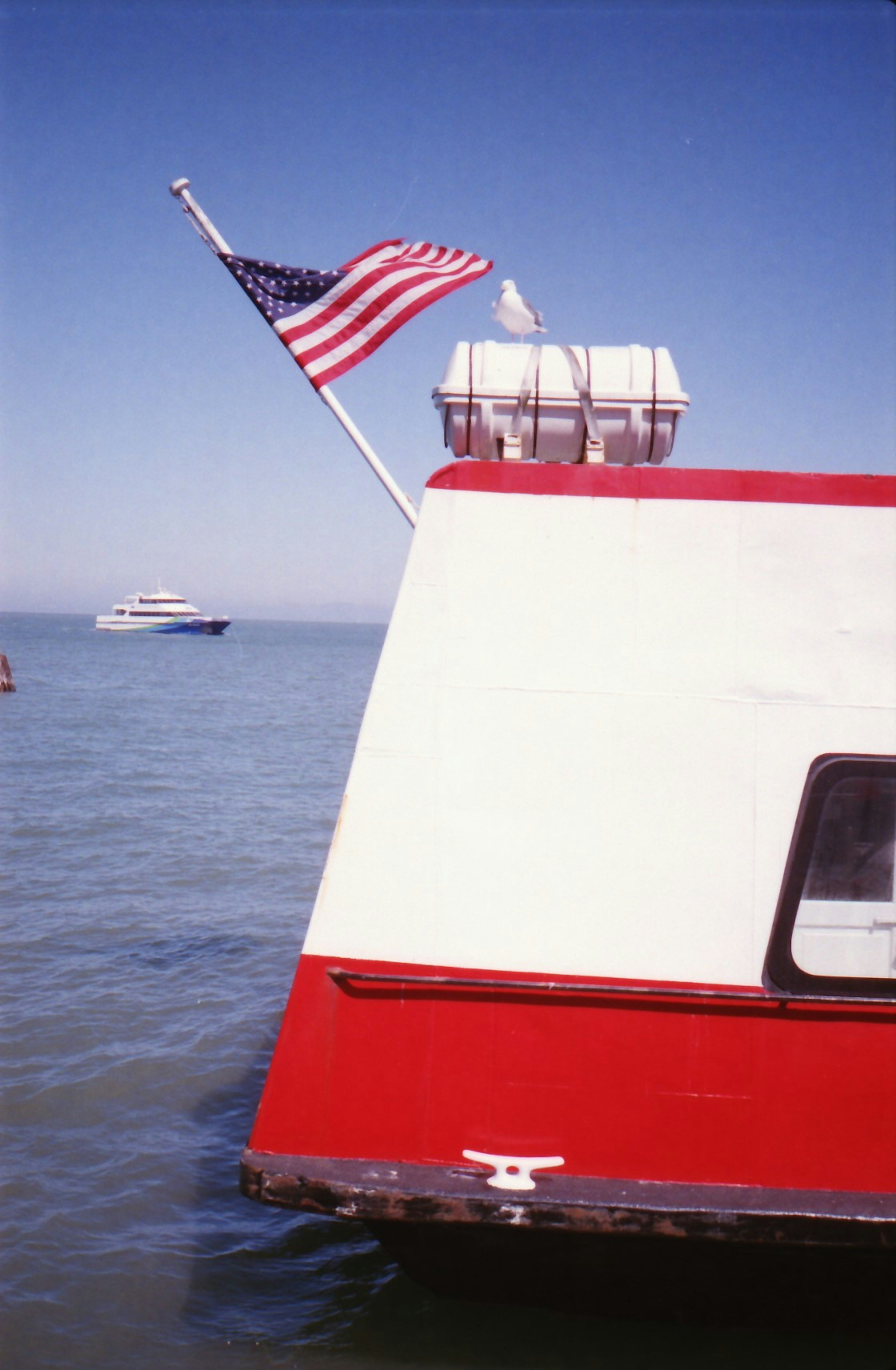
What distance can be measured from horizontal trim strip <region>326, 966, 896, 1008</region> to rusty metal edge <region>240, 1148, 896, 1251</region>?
0.66 metres

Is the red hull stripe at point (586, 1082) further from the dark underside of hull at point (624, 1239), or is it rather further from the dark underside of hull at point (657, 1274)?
the dark underside of hull at point (657, 1274)

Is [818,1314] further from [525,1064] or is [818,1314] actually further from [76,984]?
[76,984]

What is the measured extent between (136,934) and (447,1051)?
297 inches

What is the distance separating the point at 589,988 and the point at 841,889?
1.01 metres

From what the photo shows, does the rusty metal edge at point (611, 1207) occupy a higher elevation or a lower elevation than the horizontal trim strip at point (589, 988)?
lower

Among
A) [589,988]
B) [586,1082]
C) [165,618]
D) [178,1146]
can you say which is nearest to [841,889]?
[589,988]

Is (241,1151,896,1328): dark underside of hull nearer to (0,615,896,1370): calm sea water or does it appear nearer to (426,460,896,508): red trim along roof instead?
(0,615,896,1370): calm sea water

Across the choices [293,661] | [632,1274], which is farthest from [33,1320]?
[293,661]

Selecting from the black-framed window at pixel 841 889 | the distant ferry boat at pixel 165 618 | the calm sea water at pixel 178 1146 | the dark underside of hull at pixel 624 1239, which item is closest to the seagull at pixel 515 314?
the black-framed window at pixel 841 889

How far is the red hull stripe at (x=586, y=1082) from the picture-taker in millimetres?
3604

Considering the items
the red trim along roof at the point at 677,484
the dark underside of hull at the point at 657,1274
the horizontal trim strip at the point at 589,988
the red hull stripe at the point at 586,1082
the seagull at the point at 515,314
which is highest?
the seagull at the point at 515,314

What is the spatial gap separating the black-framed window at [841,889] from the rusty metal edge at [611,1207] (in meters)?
0.72

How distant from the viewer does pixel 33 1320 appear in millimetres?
4863

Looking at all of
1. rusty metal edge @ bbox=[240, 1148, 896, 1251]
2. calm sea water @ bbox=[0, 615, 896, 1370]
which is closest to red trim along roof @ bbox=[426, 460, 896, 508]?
rusty metal edge @ bbox=[240, 1148, 896, 1251]
